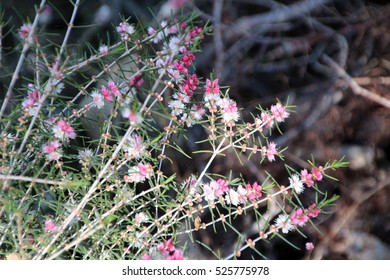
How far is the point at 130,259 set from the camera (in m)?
0.79

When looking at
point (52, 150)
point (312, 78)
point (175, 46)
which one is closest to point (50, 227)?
point (52, 150)

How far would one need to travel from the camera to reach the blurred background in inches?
46.8

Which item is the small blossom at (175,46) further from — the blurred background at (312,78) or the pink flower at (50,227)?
the blurred background at (312,78)

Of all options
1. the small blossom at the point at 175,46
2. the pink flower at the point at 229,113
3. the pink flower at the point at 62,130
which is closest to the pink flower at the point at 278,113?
the pink flower at the point at 229,113

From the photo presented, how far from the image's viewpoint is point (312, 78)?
1386 mm

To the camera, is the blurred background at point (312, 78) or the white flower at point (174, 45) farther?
the blurred background at point (312, 78)

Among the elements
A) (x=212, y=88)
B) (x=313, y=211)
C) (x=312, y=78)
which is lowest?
(x=312, y=78)

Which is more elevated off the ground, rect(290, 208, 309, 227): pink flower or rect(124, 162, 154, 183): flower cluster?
rect(124, 162, 154, 183): flower cluster

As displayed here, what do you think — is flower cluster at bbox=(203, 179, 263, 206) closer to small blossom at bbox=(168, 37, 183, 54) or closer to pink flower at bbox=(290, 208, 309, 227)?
pink flower at bbox=(290, 208, 309, 227)

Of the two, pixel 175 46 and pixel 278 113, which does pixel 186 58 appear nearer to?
pixel 175 46

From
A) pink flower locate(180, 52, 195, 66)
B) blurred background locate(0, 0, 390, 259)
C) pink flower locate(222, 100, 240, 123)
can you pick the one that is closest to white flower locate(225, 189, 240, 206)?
pink flower locate(222, 100, 240, 123)

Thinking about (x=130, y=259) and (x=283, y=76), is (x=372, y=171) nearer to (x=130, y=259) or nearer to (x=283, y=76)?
A: (x=283, y=76)

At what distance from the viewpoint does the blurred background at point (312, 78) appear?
1188mm
